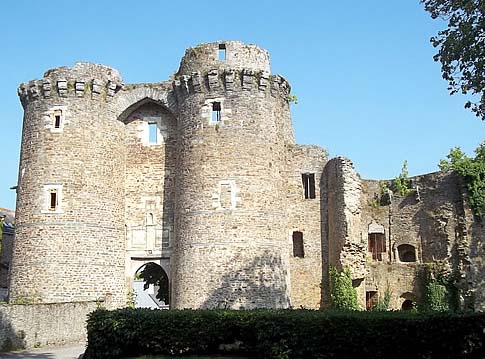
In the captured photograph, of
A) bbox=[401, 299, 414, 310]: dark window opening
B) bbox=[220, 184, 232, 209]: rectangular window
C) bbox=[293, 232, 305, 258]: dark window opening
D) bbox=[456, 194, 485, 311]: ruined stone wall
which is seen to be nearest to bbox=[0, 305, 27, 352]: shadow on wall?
bbox=[220, 184, 232, 209]: rectangular window

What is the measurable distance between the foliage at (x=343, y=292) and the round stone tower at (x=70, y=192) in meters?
8.76

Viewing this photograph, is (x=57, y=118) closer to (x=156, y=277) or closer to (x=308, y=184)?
(x=308, y=184)

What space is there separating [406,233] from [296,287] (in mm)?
5411

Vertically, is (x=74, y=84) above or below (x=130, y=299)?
above

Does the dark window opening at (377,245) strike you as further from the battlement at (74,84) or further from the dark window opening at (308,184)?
the battlement at (74,84)

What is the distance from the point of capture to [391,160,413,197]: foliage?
2791cm

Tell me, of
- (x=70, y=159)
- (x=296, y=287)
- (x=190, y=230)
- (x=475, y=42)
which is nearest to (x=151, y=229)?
(x=190, y=230)

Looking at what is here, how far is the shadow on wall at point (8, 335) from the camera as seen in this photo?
2058 centimetres

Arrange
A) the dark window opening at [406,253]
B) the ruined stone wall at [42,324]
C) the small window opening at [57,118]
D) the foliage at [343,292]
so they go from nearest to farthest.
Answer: the ruined stone wall at [42,324] < the foliage at [343,292] < the small window opening at [57,118] < the dark window opening at [406,253]

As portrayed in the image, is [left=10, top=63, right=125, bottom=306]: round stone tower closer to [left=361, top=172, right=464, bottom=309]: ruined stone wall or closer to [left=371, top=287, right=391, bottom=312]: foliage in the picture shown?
[left=371, top=287, right=391, bottom=312]: foliage

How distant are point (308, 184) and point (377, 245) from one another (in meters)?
4.11

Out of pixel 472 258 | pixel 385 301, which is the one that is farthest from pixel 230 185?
pixel 472 258

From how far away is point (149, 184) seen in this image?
27.3 meters

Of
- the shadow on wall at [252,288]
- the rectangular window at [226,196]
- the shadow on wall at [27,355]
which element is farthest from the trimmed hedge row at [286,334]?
the rectangular window at [226,196]
